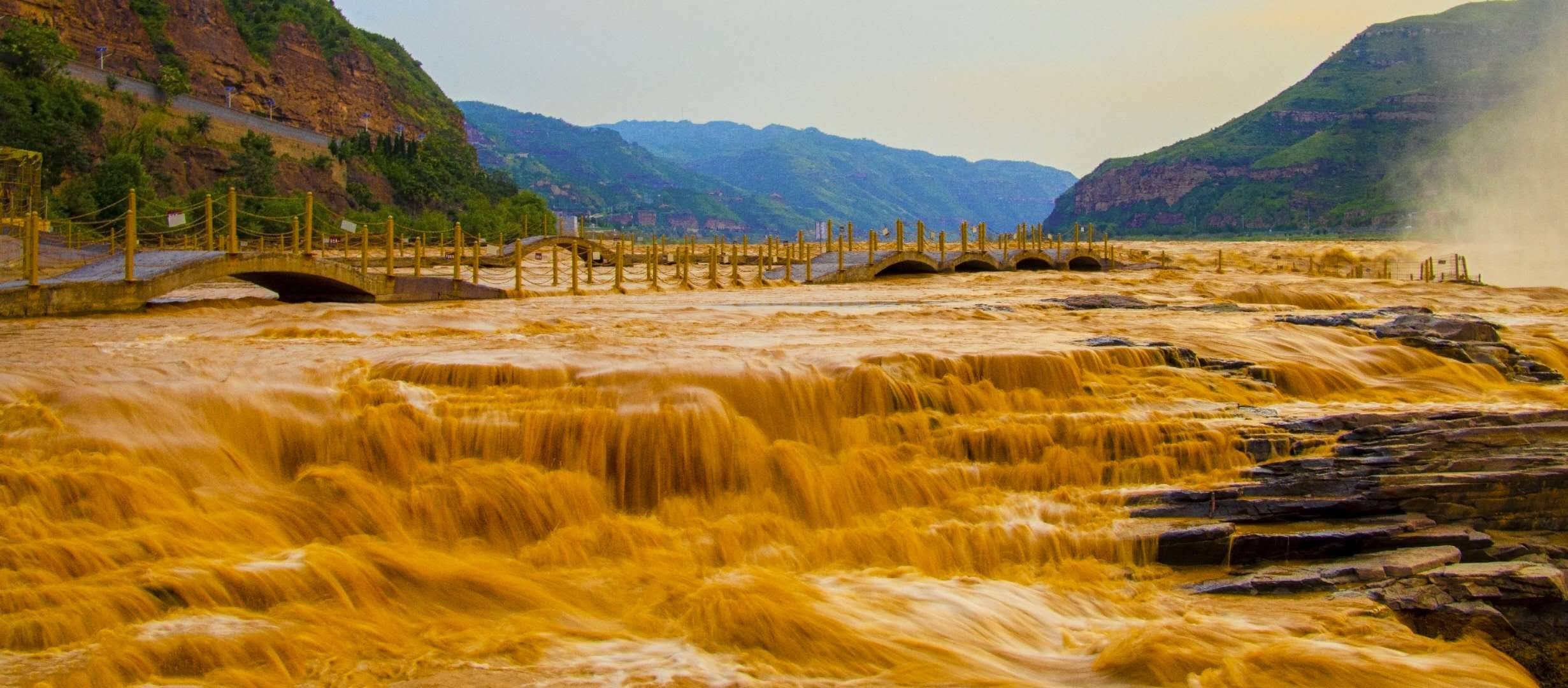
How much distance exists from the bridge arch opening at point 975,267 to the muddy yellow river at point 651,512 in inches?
919

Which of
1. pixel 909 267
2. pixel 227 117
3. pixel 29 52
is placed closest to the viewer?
pixel 909 267

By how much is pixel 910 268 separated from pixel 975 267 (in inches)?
140

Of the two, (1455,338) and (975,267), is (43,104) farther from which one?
(1455,338)

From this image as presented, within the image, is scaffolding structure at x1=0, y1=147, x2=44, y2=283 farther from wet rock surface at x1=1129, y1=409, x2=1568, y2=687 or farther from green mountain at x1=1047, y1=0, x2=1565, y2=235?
green mountain at x1=1047, y1=0, x2=1565, y2=235

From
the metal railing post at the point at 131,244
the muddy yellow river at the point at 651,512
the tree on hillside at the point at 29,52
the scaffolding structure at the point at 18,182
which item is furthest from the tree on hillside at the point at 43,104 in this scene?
the muddy yellow river at the point at 651,512

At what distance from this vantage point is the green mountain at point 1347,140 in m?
108

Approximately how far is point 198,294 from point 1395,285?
27.4 meters

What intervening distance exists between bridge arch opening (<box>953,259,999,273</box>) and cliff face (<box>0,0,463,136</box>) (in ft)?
169

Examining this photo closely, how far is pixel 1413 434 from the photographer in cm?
889

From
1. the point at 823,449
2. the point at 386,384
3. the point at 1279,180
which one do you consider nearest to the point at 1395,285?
the point at 823,449

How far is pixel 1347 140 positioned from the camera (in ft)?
376

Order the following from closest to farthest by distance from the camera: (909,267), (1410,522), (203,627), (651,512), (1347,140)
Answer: (203,627) → (1410,522) → (651,512) → (909,267) → (1347,140)

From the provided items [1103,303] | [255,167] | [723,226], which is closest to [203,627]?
[1103,303]

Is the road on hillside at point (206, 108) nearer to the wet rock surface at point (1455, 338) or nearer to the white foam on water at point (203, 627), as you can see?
the wet rock surface at point (1455, 338)
